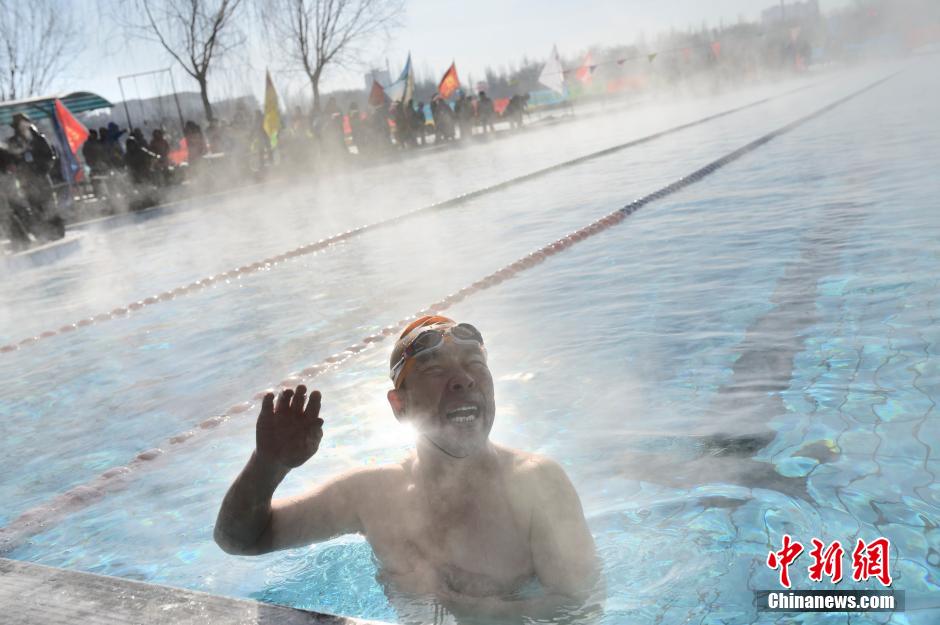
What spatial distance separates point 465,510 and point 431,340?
0.46 m

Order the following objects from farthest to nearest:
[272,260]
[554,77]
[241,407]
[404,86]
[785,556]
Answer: [554,77] < [404,86] < [272,260] < [241,407] < [785,556]

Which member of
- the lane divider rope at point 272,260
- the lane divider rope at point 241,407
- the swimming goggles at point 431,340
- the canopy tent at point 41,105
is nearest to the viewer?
the swimming goggles at point 431,340

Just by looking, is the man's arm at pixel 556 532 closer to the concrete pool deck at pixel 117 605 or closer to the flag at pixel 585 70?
the concrete pool deck at pixel 117 605

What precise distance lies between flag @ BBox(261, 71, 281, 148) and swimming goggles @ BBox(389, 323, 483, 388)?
66.6ft

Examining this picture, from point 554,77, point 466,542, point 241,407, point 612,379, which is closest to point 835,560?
point 466,542

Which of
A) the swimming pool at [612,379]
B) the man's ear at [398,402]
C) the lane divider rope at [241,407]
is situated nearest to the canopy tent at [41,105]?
the swimming pool at [612,379]

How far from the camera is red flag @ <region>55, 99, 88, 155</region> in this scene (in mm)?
16062

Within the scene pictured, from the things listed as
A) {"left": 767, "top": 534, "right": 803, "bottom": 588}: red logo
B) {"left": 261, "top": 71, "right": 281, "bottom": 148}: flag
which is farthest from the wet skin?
{"left": 261, "top": 71, "right": 281, "bottom": 148}: flag

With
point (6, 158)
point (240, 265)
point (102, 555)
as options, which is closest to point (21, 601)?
point (102, 555)

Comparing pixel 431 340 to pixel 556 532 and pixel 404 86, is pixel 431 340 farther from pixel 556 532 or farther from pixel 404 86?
pixel 404 86

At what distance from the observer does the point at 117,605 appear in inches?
85.3

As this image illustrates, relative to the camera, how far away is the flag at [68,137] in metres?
16.0

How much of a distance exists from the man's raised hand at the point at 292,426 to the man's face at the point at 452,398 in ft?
1.15

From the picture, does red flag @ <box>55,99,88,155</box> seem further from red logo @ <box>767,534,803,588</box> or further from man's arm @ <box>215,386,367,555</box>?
red logo @ <box>767,534,803,588</box>
